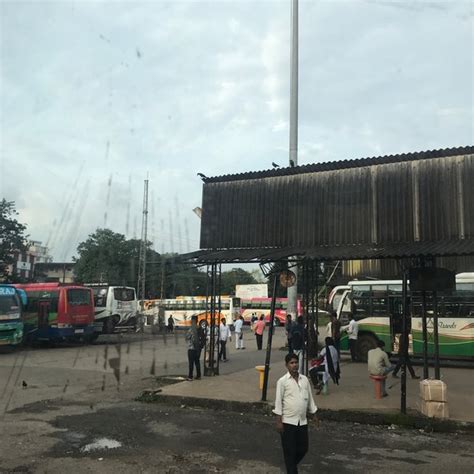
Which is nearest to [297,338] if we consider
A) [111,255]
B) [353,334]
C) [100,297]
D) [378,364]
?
[378,364]

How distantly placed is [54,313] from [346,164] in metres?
17.3

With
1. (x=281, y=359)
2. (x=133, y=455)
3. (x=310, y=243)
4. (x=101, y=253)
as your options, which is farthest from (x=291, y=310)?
(x=101, y=253)

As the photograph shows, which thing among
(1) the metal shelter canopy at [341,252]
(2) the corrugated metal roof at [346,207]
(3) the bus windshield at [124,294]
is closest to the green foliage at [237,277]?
(3) the bus windshield at [124,294]

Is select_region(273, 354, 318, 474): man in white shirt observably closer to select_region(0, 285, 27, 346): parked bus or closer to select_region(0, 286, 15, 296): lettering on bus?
select_region(0, 285, 27, 346): parked bus

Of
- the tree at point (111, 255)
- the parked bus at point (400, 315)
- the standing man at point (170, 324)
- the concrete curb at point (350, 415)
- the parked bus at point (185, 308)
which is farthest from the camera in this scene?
the parked bus at point (185, 308)

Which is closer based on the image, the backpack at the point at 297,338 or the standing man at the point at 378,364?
the standing man at the point at 378,364

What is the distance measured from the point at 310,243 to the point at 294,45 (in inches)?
422

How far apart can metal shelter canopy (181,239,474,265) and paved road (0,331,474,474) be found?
3.15m

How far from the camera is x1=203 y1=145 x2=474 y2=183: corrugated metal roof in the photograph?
426 inches

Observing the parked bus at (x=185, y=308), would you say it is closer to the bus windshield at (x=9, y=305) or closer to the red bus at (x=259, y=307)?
the red bus at (x=259, y=307)

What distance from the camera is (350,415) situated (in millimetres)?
8727

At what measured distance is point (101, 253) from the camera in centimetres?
3812

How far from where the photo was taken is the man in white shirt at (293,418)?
197 inches

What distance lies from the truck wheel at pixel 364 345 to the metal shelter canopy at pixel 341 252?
7.17 meters
